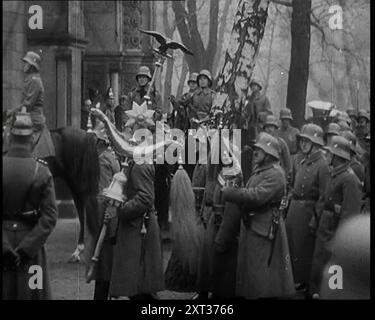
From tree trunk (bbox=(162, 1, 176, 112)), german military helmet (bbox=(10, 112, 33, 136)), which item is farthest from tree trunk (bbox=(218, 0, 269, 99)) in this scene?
german military helmet (bbox=(10, 112, 33, 136))

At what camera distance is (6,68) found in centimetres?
866

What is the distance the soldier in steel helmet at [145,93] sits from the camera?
9289 millimetres

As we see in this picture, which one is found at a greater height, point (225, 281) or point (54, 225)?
point (54, 225)

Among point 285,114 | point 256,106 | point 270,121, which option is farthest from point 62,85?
point 285,114

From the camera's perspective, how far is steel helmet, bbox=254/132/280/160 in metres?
8.98

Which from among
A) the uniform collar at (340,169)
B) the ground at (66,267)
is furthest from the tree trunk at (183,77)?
the uniform collar at (340,169)

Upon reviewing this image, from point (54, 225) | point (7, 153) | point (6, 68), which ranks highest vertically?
point (6, 68)

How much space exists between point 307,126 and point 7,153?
258cm

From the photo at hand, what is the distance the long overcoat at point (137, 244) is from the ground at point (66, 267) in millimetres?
241

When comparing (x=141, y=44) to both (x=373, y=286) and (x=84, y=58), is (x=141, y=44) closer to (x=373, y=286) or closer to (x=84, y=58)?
(x=84, y=58)

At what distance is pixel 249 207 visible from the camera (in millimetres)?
8977

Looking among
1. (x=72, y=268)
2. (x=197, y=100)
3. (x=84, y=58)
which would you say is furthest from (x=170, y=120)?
(x=72, y=268)

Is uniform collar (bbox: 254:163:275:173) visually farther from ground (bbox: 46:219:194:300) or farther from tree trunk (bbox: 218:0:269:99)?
ground (bbox: 46:219:194:300)

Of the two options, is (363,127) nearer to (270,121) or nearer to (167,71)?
(270,121)
